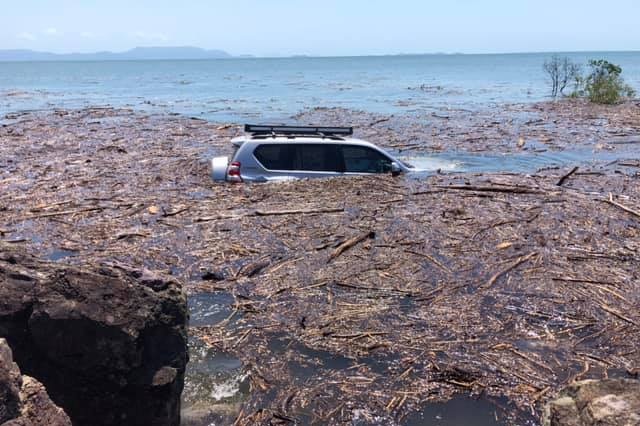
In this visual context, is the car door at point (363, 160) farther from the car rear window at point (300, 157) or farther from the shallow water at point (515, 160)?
the shallow water at point (515, 160)

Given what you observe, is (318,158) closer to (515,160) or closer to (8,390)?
(515,160)

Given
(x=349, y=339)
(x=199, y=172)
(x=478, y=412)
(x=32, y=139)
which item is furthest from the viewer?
(x=32, y=139)

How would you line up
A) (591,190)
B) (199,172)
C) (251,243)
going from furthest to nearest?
(199,172) → (591,190) → (251,243)

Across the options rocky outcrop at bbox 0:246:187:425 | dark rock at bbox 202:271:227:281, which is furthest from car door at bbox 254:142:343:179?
rocky outcrop at bbox 0:246:187:425

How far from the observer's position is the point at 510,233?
10781 millimetres

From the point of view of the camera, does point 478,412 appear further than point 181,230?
No

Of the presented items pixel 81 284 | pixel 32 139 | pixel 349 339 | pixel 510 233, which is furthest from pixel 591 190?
pixel 32 139

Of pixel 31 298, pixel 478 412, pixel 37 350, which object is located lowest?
pixel 478 412

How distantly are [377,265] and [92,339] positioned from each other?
18.2 feet

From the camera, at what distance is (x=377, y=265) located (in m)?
9.36

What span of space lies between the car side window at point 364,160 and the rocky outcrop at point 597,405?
35.2 ft

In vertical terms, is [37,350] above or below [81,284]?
below

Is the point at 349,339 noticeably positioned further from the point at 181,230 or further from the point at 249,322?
the point at 181,230

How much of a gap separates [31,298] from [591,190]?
44.0 feet
